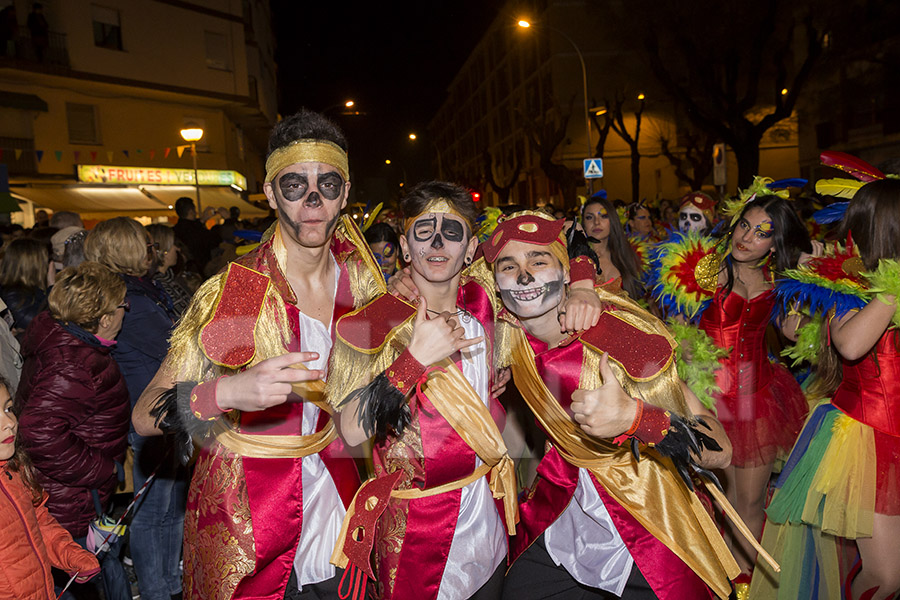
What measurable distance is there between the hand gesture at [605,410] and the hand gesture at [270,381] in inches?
29.5

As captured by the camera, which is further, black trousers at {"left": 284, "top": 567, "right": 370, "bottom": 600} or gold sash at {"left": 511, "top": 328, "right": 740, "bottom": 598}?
black trousers at {"left": 284, "top": 567, "right": 370, "bottom": 600}

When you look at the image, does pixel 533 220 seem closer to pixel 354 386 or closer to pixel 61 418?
→ pixel 354 386

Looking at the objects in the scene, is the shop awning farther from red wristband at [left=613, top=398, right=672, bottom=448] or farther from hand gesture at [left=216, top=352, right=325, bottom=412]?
red wristband at [left=613, top=398, right=672, bottom=448]

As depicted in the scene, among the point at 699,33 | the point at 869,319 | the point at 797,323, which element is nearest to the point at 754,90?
the point at 699,33

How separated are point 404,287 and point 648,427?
114 centimetres

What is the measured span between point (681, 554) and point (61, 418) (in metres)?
2.67

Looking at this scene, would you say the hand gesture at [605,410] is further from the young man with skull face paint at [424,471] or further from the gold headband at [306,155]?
the gold headband at [306,155]

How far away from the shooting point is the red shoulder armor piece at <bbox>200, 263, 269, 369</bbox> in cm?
228

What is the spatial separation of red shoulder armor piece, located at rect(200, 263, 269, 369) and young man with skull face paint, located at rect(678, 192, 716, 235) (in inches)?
165

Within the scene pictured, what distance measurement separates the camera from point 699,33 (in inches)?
724

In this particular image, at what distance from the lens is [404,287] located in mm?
2764

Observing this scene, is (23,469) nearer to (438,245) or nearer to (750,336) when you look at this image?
(438,245)

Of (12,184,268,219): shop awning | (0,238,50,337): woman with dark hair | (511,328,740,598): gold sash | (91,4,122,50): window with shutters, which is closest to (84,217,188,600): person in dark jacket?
(0,238,50,337): woman with dark hair

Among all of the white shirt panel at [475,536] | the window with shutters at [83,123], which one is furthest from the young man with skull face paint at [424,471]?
the window with shutters at [83,123]
